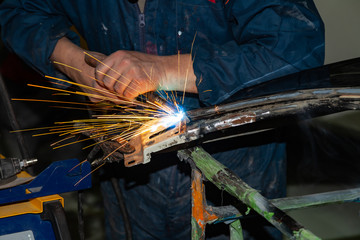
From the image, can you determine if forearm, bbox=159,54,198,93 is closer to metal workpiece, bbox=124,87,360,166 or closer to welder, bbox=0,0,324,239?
welder, bbox=0,0,324,239

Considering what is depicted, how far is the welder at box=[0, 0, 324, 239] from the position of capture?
165 cm

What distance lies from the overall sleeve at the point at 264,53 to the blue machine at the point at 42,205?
64 cm

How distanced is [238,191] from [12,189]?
881 mm

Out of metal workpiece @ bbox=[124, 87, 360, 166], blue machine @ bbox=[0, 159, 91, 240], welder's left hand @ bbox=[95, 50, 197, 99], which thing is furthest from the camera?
welder's left hand @ bbox=[95, 50, 197, 99]

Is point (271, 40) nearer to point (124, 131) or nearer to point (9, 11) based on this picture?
point (124, 131)

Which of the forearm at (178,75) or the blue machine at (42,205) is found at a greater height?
the forearm at (178,75)

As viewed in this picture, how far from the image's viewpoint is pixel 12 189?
1.46 metres

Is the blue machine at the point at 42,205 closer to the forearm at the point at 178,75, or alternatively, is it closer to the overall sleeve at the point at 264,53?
the forearm at the point at 178,75

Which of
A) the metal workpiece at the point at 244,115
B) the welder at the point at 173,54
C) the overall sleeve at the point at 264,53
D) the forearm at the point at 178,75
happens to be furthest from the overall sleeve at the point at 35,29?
the metal workpiece at the point at 244,115

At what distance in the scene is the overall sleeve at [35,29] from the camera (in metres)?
1.97

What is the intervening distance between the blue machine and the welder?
40 centimetres

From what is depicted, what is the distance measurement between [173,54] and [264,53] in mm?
472

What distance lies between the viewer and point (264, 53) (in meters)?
1.68

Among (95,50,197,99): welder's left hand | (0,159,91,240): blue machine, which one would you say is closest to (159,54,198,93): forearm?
(95,50,197,99): welder's left hand
